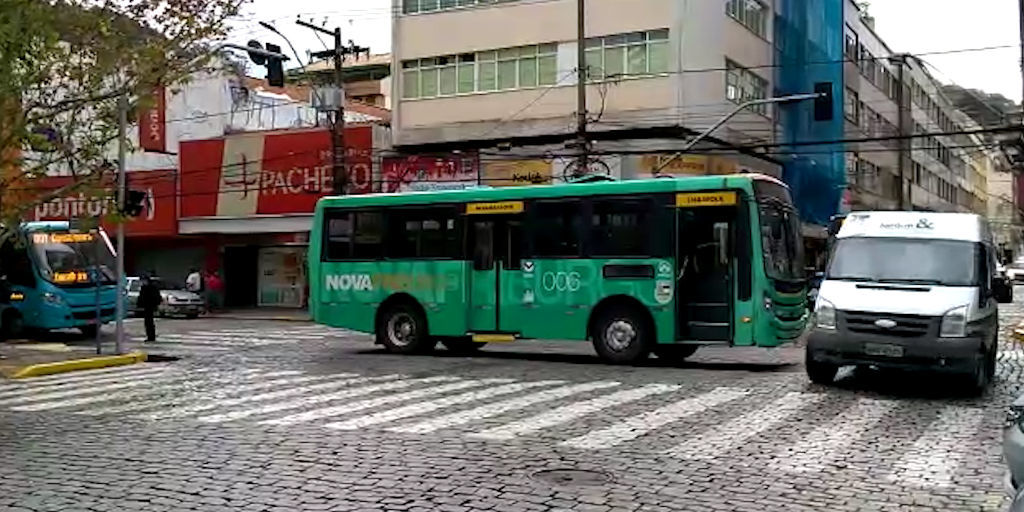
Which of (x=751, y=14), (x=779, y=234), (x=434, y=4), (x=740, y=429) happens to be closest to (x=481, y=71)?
(x=434, y=4)

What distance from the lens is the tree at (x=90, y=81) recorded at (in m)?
15.5

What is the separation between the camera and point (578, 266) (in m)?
17.0

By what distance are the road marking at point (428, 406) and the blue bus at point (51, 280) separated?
41.2 ft

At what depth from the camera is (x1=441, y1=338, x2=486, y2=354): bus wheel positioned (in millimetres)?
19606

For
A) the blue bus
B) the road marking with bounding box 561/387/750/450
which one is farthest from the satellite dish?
the road marking with bounding box 561/387/750/450

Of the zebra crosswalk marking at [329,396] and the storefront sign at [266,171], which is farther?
the storefront sign at [266,171]

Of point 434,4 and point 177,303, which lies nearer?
point 177,303

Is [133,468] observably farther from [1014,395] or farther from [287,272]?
[287,272]

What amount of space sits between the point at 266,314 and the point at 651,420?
92.9 ft

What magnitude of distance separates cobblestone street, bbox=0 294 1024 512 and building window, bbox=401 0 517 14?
22.7m

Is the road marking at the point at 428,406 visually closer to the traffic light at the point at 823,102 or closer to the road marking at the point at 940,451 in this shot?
the road marking at the point at 940,451

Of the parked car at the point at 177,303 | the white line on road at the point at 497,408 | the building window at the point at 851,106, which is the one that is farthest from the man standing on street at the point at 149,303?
the building window at the point at 851,106

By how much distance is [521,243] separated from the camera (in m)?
17.7

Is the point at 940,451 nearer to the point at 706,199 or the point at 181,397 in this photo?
the point at 706,199
